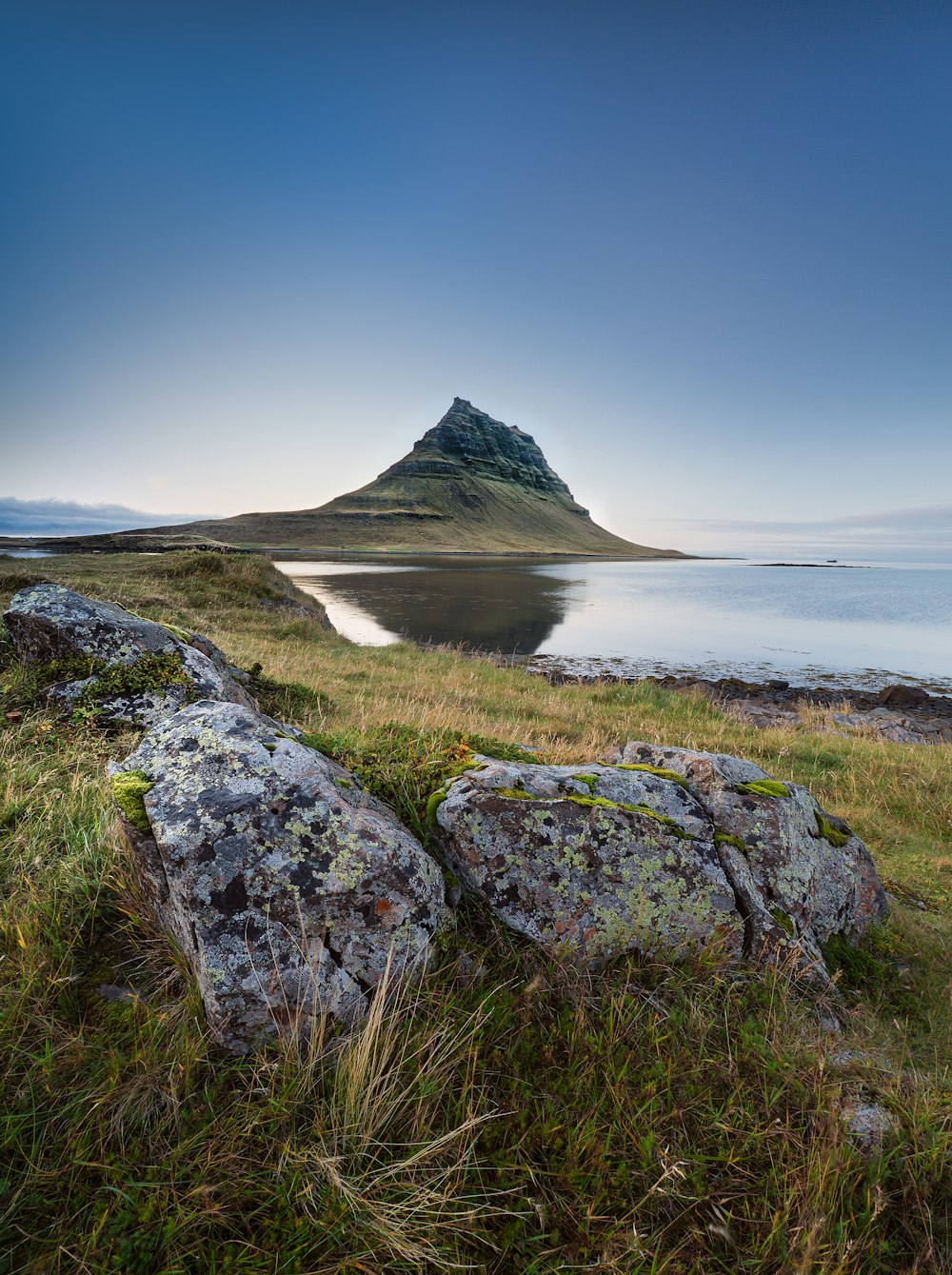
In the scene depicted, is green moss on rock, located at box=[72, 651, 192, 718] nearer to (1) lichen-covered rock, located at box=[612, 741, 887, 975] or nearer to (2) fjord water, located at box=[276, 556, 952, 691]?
(1) lichen-covered rock, located at box=[612, 741, 887, 975]

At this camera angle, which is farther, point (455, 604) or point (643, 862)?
point (455, 604)

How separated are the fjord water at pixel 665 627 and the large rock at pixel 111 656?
22879 millimetres

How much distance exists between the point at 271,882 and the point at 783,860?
3.86 meters

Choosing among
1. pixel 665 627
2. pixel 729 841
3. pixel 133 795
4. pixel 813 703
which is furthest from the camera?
pixel 665 627

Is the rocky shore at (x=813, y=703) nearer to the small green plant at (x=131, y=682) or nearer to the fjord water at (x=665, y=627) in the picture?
the fjord water at (x=665, y=627)

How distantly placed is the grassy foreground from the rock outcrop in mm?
237

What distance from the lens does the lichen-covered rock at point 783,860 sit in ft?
13.1

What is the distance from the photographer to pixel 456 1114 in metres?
2.48

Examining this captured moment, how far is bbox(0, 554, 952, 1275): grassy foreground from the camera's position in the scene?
2.05m

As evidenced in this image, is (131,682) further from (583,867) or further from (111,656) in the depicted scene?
(583,867)

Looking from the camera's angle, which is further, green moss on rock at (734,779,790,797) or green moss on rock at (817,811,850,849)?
green moss on rock at (817,811,850,849)

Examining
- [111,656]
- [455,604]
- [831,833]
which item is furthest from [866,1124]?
[455,604]

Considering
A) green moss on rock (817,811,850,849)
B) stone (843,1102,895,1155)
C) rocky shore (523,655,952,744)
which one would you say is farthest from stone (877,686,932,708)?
stone (843,1102,895,1155)

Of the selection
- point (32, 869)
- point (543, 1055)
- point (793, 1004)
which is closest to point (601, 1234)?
point (543, 1055)
